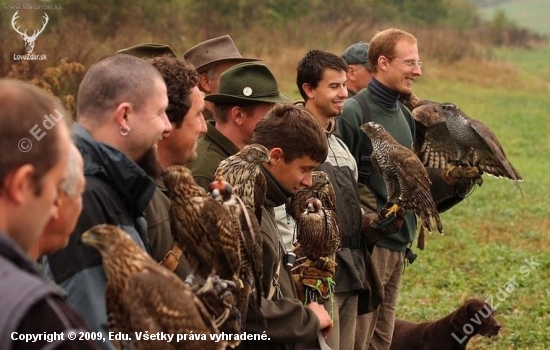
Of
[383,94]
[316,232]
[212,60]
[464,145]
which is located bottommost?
[464,145]

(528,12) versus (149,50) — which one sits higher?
(149,50)

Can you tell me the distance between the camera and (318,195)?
4.96m

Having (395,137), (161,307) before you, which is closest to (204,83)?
(395,137)

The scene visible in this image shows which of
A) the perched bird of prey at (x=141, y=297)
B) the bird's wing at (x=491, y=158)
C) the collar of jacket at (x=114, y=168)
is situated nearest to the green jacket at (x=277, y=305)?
the collar of jacket at (x=114, y=168)

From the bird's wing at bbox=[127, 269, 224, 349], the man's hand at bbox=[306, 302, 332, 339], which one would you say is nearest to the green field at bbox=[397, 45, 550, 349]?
the man's hand at bbox=[306, 302, 332, 339]

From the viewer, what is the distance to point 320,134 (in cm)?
449

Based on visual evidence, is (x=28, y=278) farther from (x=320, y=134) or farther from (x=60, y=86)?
(x=60, y=86)

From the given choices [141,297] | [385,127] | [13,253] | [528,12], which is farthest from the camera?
[528,12]

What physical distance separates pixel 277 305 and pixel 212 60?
271 centimetres

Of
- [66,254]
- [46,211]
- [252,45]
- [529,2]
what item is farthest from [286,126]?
[529,2]

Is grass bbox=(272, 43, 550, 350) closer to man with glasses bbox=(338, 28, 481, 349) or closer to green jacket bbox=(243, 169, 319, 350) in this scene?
man with glasses bbox=(338, 28, 481, 349)

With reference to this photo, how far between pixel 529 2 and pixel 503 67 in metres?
55.2

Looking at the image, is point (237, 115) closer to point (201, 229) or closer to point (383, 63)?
point (201, 229)

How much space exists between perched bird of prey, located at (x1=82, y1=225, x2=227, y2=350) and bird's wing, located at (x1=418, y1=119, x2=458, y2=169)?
4.35 metres
